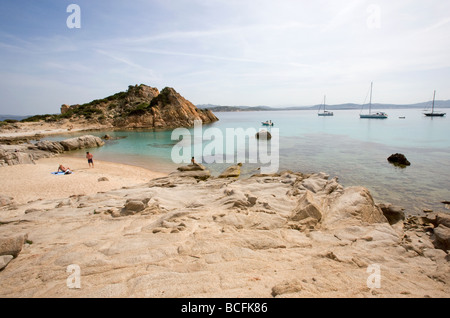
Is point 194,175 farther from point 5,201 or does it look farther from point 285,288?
point 285,288

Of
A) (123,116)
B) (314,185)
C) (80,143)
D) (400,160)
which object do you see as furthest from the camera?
(123,116)

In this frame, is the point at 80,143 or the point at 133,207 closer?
the point at 133,207

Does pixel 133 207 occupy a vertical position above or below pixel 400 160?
above

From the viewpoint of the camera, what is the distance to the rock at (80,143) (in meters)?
31.5

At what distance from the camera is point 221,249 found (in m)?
5.42

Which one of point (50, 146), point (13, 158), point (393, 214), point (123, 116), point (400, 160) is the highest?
point (123, 116)

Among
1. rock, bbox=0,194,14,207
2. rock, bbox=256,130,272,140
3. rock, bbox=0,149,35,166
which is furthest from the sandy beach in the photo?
rock, bbox=256,130,272,140

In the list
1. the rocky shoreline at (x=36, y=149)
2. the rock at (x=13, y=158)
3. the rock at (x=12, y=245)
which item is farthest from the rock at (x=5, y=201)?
the rock at (x=13, y=158)

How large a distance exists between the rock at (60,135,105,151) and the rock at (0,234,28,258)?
31811 millimetres

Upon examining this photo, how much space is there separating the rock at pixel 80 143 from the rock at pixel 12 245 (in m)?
31.8

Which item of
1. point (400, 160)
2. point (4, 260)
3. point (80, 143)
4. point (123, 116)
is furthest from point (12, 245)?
point (123, 116)

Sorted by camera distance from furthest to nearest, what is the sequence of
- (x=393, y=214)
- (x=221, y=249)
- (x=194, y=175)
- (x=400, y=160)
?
(x=400, y=160)
(x=194, y=175)
(x=393, y=214)
(x=221, y=249)

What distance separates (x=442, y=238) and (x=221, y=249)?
720 centimetres
